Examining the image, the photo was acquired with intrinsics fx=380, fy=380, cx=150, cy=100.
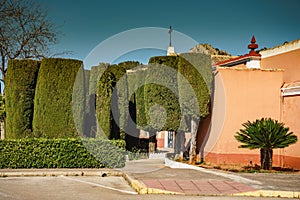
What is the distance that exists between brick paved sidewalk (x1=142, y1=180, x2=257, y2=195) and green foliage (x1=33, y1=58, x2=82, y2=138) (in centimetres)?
643

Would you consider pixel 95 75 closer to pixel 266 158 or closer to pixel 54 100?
pixel 54 100

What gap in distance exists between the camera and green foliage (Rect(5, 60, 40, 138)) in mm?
15648

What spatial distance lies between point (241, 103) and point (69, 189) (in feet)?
27.2

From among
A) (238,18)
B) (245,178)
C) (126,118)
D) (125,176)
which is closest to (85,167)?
(125,176)

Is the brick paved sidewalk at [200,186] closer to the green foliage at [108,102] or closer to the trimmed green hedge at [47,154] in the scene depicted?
the trimmed green hedge at [47,154]

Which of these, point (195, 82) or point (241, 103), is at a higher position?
point (195, 82)

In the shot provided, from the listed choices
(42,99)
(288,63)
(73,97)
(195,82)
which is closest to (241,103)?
(195,82)

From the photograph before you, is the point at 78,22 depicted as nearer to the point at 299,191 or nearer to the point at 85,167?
the point at 85,167

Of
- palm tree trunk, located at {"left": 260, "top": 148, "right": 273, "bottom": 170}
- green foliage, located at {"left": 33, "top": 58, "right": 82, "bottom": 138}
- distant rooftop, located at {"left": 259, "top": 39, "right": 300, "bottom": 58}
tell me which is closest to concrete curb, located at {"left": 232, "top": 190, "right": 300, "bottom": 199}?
palm tree trunk, located at {"left": 260, "top": 148, "right": 273, "bottom": 170}

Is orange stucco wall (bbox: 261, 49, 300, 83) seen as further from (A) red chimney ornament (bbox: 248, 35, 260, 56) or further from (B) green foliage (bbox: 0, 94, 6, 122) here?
(B) green foliage (bbox: 0, 94, 6, 122)

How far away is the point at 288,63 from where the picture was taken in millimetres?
16078

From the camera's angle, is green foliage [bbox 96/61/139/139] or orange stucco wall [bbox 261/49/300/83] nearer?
orange stucco wall [bbox 261/49/300/83]

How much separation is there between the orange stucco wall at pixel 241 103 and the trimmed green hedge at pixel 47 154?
16.7ft

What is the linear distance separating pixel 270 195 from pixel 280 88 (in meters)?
7.58
